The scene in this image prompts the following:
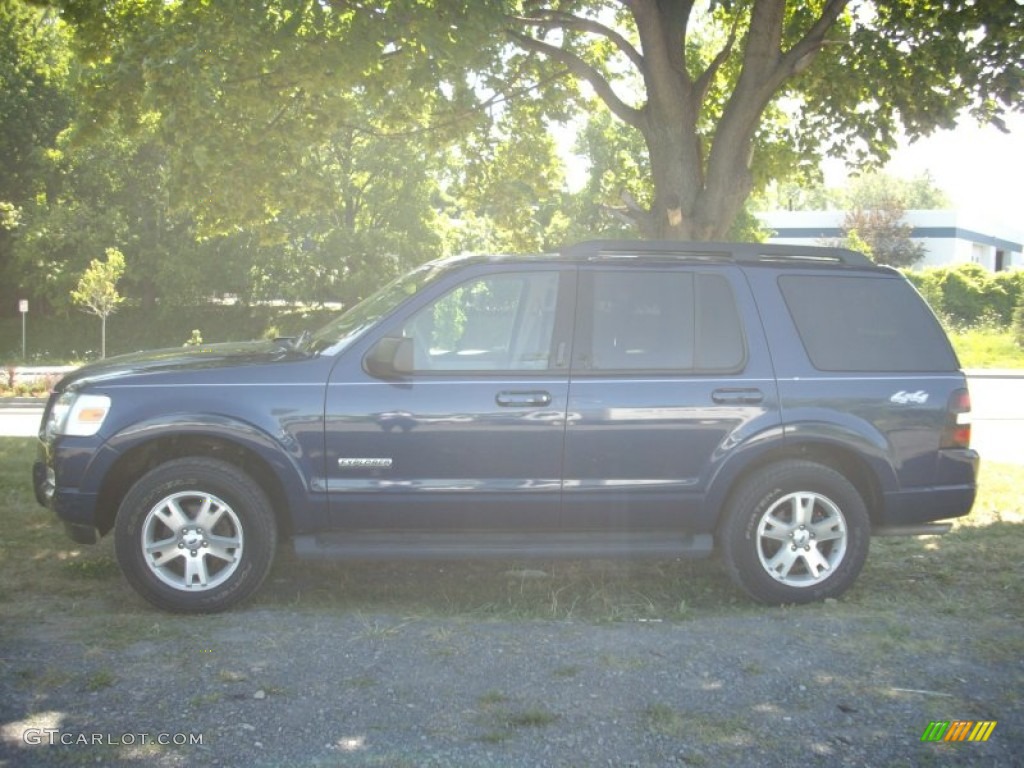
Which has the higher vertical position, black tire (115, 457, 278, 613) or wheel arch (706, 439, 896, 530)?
wheel arch (706, 439, 896, 530)

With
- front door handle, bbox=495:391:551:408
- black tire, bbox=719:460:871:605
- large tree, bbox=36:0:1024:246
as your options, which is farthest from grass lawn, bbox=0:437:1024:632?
large tree, bbox=36:0:1024:246

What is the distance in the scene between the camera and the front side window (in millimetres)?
5457

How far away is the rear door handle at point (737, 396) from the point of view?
5500 mm

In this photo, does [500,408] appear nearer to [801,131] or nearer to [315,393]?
[315,393]

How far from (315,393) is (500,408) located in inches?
39.3

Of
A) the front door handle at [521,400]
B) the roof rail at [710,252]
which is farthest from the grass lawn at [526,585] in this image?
the roof rail at [710,252]

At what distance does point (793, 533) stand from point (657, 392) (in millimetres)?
1132

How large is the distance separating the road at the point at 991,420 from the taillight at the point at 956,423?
6635mm

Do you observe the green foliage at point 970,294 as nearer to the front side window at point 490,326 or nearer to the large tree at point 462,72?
the large tree at point 462,72

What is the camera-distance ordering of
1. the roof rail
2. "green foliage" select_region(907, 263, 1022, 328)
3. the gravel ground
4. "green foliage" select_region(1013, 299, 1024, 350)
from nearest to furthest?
Result: 1. the gravel ground
2. the roof rail
3. "green foliage" select_region(1013, 299, 1024, 350)
4. "green foliage" select_region(907, 263, 1022, 328)

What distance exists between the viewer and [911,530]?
5.72 metres

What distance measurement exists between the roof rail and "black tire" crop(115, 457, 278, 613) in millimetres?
2290

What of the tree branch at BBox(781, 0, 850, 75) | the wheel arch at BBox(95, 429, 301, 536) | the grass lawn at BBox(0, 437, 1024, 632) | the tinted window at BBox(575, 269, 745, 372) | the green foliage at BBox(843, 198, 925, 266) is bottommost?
the grass lawn at BBox(0, 437, 1024, 632)

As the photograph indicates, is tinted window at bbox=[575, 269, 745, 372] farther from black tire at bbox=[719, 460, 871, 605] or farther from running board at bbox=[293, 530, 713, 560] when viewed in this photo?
running board at bbox=[293, 530, 713, 560]
